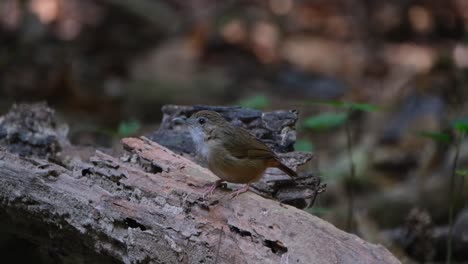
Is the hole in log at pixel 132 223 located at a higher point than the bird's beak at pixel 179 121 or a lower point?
lower

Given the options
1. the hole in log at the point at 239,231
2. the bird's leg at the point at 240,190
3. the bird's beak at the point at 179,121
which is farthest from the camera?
the bird's beak at the point at 179,121

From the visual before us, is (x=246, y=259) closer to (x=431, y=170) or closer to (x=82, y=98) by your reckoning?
(x=431, y=170)

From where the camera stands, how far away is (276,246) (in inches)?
137

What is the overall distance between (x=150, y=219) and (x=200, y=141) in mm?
702

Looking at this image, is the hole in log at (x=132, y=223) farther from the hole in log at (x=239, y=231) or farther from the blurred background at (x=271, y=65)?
the blurred background at (x=271, y=65)

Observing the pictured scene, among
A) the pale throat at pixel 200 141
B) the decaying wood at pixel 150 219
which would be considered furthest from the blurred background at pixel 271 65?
the decaying wood at pixel 150 219

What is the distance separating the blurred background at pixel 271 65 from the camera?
8.30 meters

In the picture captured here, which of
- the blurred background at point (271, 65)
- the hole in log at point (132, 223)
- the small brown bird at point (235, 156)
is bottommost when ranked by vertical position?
the hole in log at point (132, 223)

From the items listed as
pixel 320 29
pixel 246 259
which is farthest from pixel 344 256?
pixel 320 29

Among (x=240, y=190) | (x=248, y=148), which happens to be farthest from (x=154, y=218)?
(x=248, y=148)

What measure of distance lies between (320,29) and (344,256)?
7.91m

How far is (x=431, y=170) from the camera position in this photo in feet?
24.8

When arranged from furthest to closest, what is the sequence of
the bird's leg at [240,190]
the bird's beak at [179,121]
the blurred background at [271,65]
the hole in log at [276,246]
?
1. the blurred background at [271,65]
2. the bird's beak at [179,121]
3. the bird's leg at [240,190]
4. the hole in log at [276,246]

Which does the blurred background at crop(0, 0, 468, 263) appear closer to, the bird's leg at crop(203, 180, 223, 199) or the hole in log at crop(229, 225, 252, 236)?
the bird's leg at crop(203, 180, 223, 199)
